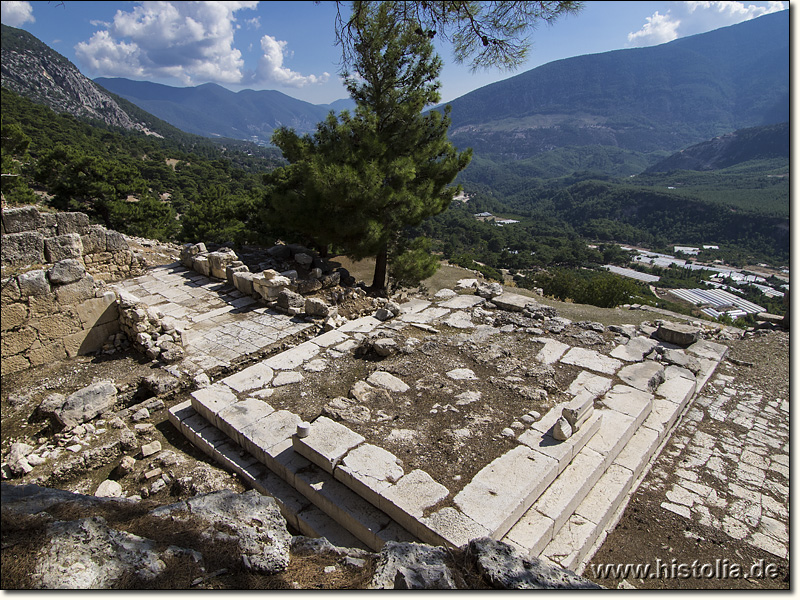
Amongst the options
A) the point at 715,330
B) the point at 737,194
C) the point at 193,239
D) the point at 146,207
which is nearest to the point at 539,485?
the point at 715,330

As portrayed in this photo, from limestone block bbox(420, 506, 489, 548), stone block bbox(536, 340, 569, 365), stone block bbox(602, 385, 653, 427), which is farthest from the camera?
stone block bbox(536, 340, 569, 365)

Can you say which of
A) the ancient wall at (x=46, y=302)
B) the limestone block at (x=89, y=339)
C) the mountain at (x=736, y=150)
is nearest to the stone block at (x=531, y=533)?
the ancient wall at (x=46, y=302)

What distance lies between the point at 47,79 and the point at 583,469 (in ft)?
129

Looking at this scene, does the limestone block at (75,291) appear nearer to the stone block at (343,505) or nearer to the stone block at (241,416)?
the stone block at (241,416)

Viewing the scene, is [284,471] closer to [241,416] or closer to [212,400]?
[241,416]

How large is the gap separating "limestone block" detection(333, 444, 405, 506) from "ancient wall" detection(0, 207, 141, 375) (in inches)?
202

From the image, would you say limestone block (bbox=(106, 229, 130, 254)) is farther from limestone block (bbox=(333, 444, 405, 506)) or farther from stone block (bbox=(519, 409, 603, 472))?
stone block (bbox=(519, 409, 603, 472))

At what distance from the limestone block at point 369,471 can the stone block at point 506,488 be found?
2.32 feet

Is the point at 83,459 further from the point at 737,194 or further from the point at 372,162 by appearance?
the point at 737,194

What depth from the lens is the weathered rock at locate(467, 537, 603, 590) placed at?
2406 mm

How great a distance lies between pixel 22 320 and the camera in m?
6.05

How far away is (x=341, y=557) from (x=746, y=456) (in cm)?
576

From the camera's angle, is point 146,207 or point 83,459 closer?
point 83,459

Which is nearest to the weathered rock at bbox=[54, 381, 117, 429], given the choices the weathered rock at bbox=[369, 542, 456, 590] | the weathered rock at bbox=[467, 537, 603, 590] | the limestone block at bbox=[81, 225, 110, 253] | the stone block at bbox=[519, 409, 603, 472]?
the weathered rock at bbox=[369, 542, 456, 590]
